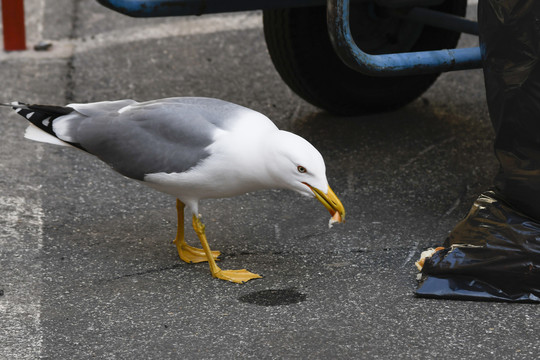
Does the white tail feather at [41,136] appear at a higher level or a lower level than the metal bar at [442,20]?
lower

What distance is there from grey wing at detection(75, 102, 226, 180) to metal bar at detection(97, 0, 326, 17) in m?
0.57

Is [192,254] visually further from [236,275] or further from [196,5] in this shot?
[196,5]

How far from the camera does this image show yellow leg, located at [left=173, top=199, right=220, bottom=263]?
2.99 m

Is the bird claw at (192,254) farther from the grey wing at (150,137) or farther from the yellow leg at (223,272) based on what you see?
the grey wing at (150,137)

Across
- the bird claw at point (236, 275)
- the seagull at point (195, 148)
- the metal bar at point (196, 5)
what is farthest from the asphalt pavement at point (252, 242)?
the metal bar at point (196, 5)

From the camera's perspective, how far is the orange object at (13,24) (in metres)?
4.98

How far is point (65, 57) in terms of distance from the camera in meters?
5.09

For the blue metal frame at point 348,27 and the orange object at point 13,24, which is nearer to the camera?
the blue metal frame at point 348,27

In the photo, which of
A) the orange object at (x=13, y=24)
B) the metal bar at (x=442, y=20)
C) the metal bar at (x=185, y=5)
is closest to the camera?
the metal bar at (x=185, y=5)

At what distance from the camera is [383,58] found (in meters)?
3.09

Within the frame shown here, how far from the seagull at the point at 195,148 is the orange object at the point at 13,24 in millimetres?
2135

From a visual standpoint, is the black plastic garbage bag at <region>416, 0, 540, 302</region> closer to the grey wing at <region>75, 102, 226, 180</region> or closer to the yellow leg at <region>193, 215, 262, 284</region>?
the yellow leg at <region>193, 215, 262, 284</region>

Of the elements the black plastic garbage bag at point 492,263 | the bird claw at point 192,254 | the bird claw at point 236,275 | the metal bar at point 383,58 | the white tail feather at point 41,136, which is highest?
the metal bar at point 383,58

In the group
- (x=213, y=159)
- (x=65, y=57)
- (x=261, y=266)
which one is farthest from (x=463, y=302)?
(x=65, y=57)
